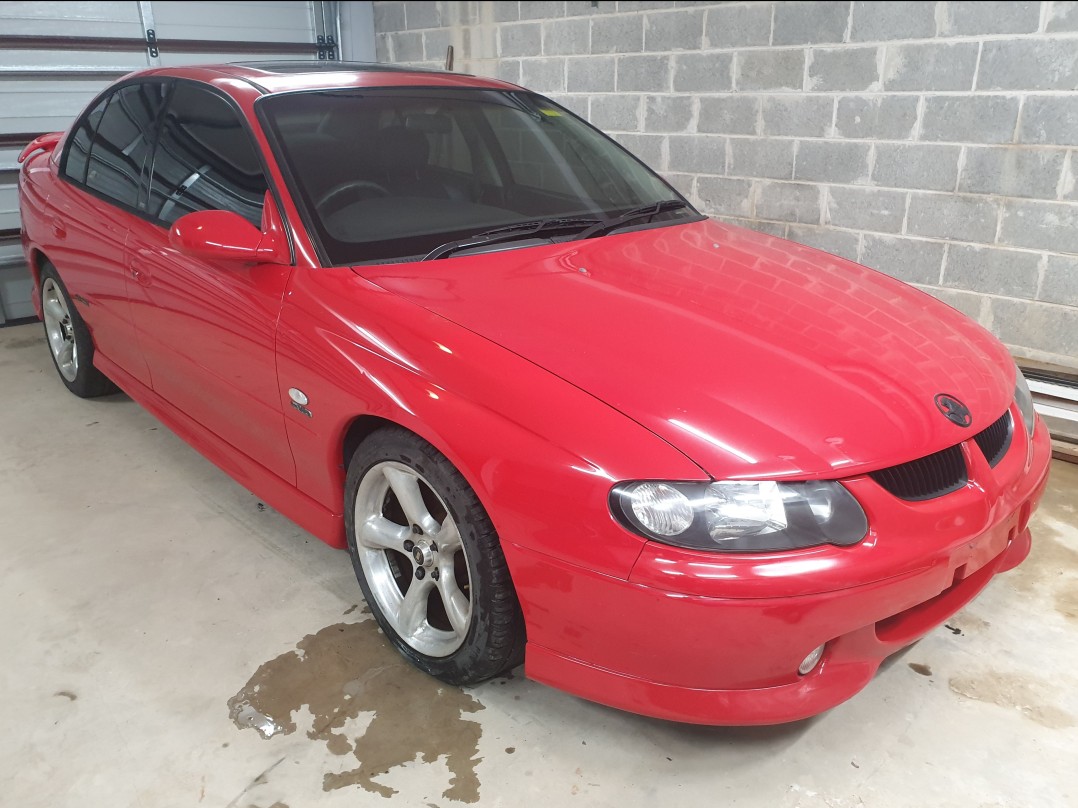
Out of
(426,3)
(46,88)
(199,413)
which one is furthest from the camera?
(426,3)

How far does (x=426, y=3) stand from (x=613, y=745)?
5266mm

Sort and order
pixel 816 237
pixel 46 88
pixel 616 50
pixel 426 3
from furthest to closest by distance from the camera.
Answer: pixel 426 3 → pixel 46 88 → pixel 616 50 → pixel 816 237

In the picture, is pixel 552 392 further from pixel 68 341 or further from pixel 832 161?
pixel 68 341

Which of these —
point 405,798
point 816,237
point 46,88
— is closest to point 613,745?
point 405,798

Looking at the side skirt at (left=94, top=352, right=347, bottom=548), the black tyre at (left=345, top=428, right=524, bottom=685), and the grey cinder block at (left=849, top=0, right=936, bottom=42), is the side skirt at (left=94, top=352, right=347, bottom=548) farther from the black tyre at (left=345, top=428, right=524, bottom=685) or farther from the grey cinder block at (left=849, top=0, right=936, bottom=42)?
the grey cinder block at (left=849, top=0, right=936, bottom=42)

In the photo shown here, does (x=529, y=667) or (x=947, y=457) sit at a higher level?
(x=947, y=457)

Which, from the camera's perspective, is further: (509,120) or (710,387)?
(509,120)

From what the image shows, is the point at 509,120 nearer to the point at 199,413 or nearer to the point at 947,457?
the point at 199,413

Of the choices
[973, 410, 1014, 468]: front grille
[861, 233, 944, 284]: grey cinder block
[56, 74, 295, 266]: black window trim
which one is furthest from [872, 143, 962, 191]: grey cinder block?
[56, 74, 295, 266]: black window trim

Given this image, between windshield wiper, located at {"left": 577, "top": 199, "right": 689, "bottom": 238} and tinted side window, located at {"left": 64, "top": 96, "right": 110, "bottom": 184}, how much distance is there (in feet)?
6.68

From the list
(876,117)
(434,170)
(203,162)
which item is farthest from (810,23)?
(203,162)

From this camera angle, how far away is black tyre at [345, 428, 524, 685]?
5.72ft

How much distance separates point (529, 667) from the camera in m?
1.73

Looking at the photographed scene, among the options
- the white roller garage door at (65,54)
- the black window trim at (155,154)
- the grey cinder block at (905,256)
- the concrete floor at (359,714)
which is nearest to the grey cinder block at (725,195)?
the grey cinder block at (905,256)
